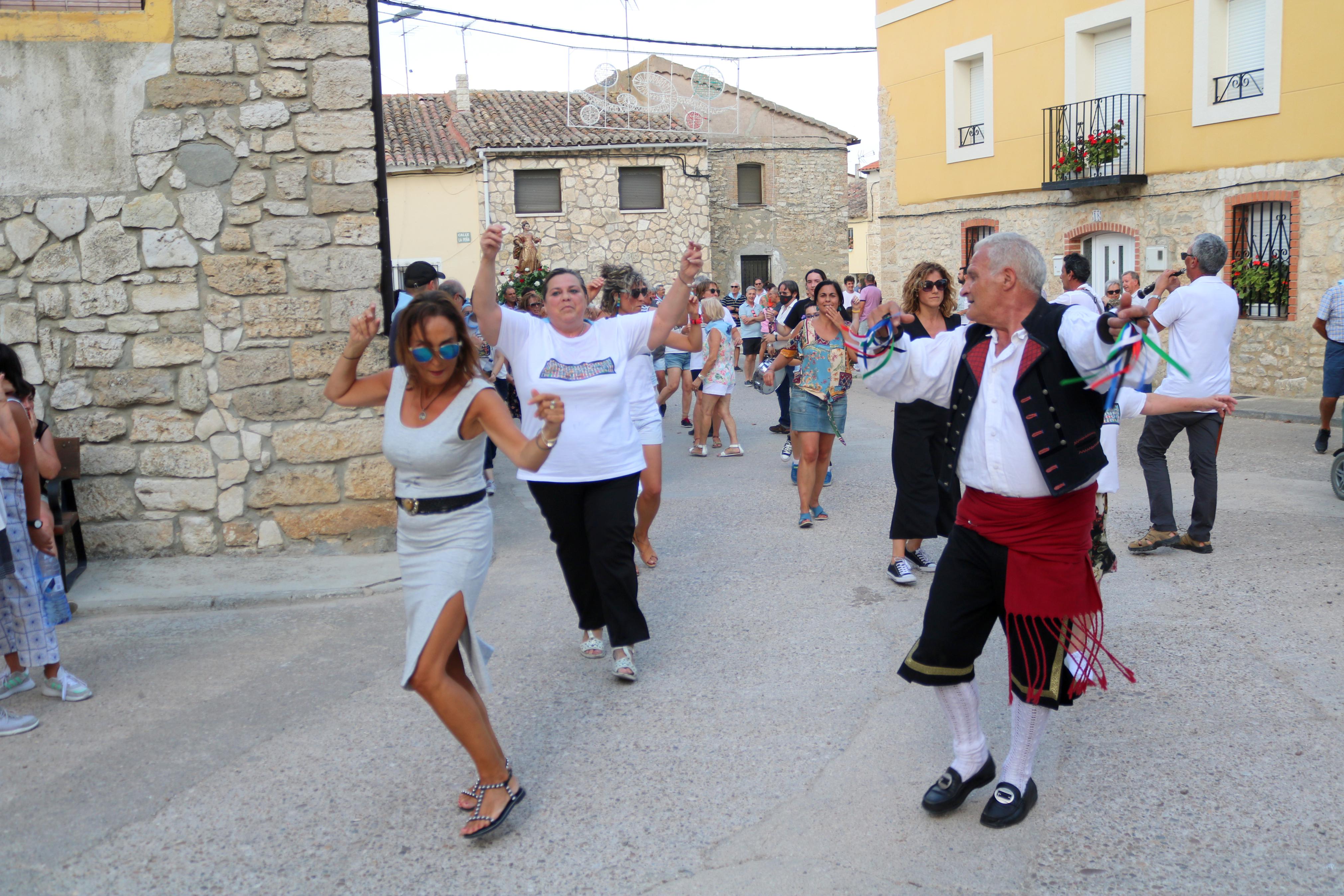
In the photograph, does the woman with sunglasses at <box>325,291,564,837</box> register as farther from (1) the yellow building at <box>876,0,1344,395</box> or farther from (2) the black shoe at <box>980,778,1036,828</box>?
(1) the yellow building at <box>876,0,1344,395</box>

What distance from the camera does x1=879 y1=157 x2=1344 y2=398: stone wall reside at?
48.2ft

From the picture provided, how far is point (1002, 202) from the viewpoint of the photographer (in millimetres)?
20109

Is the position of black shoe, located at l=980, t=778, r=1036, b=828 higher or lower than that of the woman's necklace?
lower

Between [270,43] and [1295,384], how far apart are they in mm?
13255

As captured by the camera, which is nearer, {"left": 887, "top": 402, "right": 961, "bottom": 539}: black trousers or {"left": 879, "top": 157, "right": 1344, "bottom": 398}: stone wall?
{"left": 887, "top": 402, "right": 961, "bottom": 539}: black trousers

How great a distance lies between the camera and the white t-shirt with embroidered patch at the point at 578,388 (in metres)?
4.91

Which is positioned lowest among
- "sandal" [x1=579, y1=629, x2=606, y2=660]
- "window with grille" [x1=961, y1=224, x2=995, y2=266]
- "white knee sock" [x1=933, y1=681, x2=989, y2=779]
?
"sandal" [x1=579, y1=629, x2=606, y2=660]

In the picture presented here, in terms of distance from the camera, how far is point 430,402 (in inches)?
147

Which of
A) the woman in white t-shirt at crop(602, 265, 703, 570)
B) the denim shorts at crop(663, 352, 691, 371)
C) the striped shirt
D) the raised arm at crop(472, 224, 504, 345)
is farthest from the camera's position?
the denim shorts at crop(663, 352, 691, 371)

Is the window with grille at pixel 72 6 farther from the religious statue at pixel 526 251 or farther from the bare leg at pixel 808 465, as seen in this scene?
the religious statue at pixel 526 251

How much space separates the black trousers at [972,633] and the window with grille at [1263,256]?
539 inches

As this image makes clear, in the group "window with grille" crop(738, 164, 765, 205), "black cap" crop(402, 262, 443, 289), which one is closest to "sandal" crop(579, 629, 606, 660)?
"black cap" crop(402, 262, 443, 289)

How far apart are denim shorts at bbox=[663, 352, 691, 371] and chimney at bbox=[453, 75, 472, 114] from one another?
22.9m

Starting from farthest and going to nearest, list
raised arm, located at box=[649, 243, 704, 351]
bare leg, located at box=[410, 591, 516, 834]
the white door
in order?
the white door → raised arm, located at box=[649, 243, 704, 351] → bare leg, located at box=[410, 591, 516, 834]
